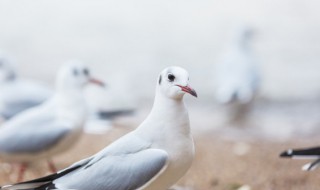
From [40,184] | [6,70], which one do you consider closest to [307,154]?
[40,184]

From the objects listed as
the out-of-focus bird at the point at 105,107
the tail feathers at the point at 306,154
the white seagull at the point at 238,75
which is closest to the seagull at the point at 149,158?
the tail feathers at the point at 306,154

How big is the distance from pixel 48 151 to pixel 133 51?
4.57 meters

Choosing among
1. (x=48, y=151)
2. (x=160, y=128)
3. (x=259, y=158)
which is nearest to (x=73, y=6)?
(x=259, y=158)

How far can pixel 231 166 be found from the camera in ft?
13.2

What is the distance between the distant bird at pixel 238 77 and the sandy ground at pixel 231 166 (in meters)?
0.57

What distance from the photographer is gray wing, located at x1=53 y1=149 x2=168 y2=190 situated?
2.29 m

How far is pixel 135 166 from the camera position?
229 cm

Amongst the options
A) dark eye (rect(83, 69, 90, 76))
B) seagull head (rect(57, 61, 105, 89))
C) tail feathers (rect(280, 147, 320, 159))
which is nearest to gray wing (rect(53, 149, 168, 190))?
tail feathers (rect(280, 147, 320, 159))

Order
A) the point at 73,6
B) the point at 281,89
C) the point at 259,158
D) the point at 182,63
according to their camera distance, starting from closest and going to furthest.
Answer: the point at 259,158 < the point at 281,89 < the point at 182,63 < the point at 73,6

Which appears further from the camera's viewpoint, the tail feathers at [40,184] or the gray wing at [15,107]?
the gray wing at [15,107]

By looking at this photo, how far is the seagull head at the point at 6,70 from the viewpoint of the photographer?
4984 mm

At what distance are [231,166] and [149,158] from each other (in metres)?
1.82

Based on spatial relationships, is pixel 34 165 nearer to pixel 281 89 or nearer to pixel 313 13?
pixel 281 89

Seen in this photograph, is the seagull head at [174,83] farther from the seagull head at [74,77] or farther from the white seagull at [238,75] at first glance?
the white seagull at [238,75]
